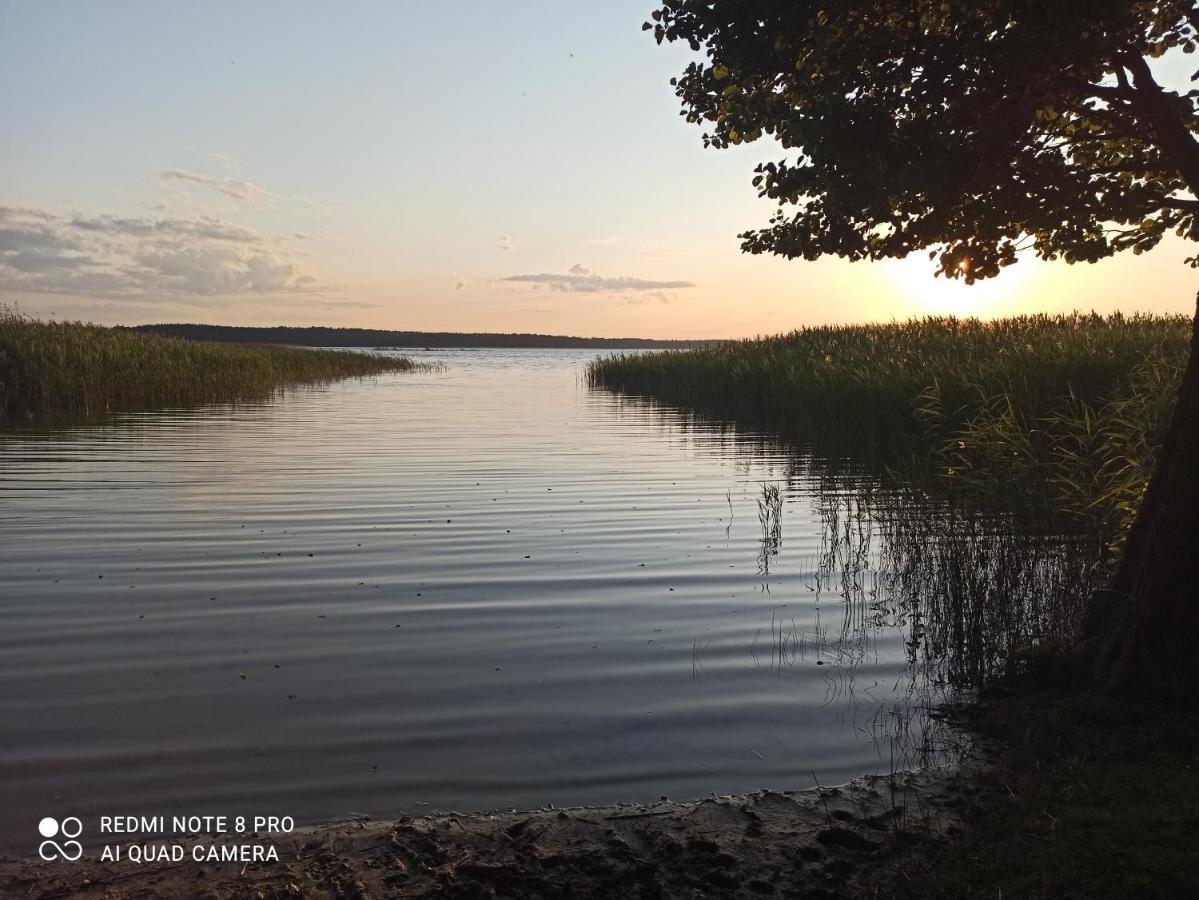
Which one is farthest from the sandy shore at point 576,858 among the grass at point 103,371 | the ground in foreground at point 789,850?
the grass at point 103,371

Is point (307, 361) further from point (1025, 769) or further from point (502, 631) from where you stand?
point (1025, 769)

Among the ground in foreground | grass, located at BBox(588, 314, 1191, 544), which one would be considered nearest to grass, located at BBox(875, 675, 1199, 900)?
the ground in foreground

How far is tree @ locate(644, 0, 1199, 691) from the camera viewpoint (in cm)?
585

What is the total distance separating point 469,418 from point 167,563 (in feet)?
65.9

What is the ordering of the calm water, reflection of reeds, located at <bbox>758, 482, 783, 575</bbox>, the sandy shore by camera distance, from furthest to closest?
reflection of reeds, located at <bbox>758, 482, 783, 575</bbox> → the calm water → the sandy shore

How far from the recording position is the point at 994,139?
719 cm

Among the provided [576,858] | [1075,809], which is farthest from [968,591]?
[576,858]

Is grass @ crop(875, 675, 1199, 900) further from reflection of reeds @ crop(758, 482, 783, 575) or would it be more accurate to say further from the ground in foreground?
reflection of reeds @ crop(758, 482, 783, 575)

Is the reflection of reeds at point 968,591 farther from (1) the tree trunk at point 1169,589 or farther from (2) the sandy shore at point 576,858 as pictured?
(2) the sandy shore at point 576,858

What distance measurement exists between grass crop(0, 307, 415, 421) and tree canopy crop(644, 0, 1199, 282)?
24.9 metres

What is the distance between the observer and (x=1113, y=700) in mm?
5621

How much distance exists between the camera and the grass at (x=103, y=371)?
2869 cm

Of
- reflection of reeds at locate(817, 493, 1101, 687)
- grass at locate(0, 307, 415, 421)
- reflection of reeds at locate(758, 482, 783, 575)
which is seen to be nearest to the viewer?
reflection of reeds at locate(817, 493, 1101, 687)

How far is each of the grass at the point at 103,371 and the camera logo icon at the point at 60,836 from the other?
82.5 ft
